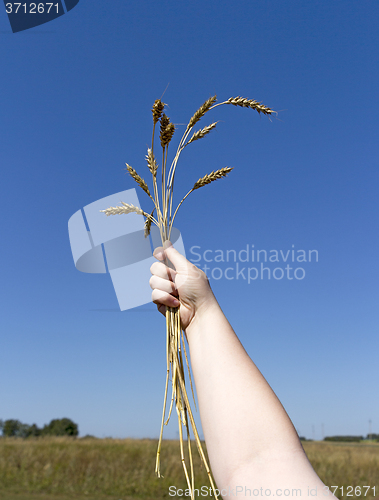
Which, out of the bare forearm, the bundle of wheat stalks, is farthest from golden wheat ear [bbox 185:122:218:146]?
the bare forearm

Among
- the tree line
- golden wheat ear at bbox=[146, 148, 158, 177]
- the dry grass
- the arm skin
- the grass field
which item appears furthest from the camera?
the tree line

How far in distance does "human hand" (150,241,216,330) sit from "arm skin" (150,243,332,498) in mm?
69

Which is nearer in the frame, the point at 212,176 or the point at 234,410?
the point at 234,410

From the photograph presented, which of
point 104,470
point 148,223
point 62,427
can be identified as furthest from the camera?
point 62,427

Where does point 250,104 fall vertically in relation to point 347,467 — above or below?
above

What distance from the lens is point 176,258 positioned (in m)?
2.04

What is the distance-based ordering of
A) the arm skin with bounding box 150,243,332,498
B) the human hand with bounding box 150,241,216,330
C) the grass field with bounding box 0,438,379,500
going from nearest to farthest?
the arm skin with bounding box 150,243,332,498 < the human hand with bounding box 150,241,216,330 < the grass field with bounding box 0,438,379,500

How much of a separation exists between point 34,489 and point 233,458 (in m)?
11.3

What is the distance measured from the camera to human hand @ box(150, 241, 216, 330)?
6.39ft

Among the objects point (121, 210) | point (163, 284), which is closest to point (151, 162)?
point (121, 210)

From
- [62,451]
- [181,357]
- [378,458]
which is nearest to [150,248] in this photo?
[181,357]

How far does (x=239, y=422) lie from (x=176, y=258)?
0.92 meters

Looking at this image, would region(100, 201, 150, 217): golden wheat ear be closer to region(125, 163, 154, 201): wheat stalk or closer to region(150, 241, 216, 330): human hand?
region(125, 163, 154, 201): wheat stalk

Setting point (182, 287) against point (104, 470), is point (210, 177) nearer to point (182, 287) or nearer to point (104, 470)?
point (182, 287)
